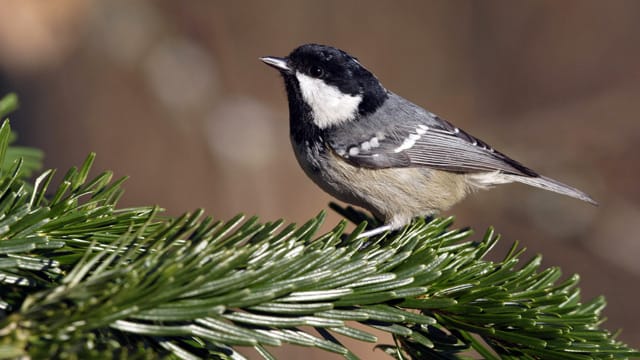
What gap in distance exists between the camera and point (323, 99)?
6.49ft

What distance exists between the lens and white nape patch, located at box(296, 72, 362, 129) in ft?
6.47

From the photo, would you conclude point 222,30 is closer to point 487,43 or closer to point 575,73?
point 487,43

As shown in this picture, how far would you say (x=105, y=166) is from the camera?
3.73 meters

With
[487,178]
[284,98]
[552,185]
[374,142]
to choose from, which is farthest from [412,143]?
[284,98]

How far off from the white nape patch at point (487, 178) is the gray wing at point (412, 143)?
0.10ft

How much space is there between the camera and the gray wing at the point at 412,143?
193 cm

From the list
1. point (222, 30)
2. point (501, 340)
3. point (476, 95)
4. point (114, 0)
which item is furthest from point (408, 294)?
point (476, 95)

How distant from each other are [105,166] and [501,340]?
10.2 feet

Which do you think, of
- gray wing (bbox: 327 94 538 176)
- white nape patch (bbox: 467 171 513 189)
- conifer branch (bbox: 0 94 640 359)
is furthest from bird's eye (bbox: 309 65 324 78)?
conifer branch (bbox: 0 94 640 359)

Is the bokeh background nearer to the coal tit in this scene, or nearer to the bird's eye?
the coal tit

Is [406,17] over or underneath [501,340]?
over

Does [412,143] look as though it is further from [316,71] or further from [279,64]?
[279,64]

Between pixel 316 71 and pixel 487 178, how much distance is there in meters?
Result: 0.65

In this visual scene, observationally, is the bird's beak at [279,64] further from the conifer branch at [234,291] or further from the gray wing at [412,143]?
the conifer branch at [234,291]
